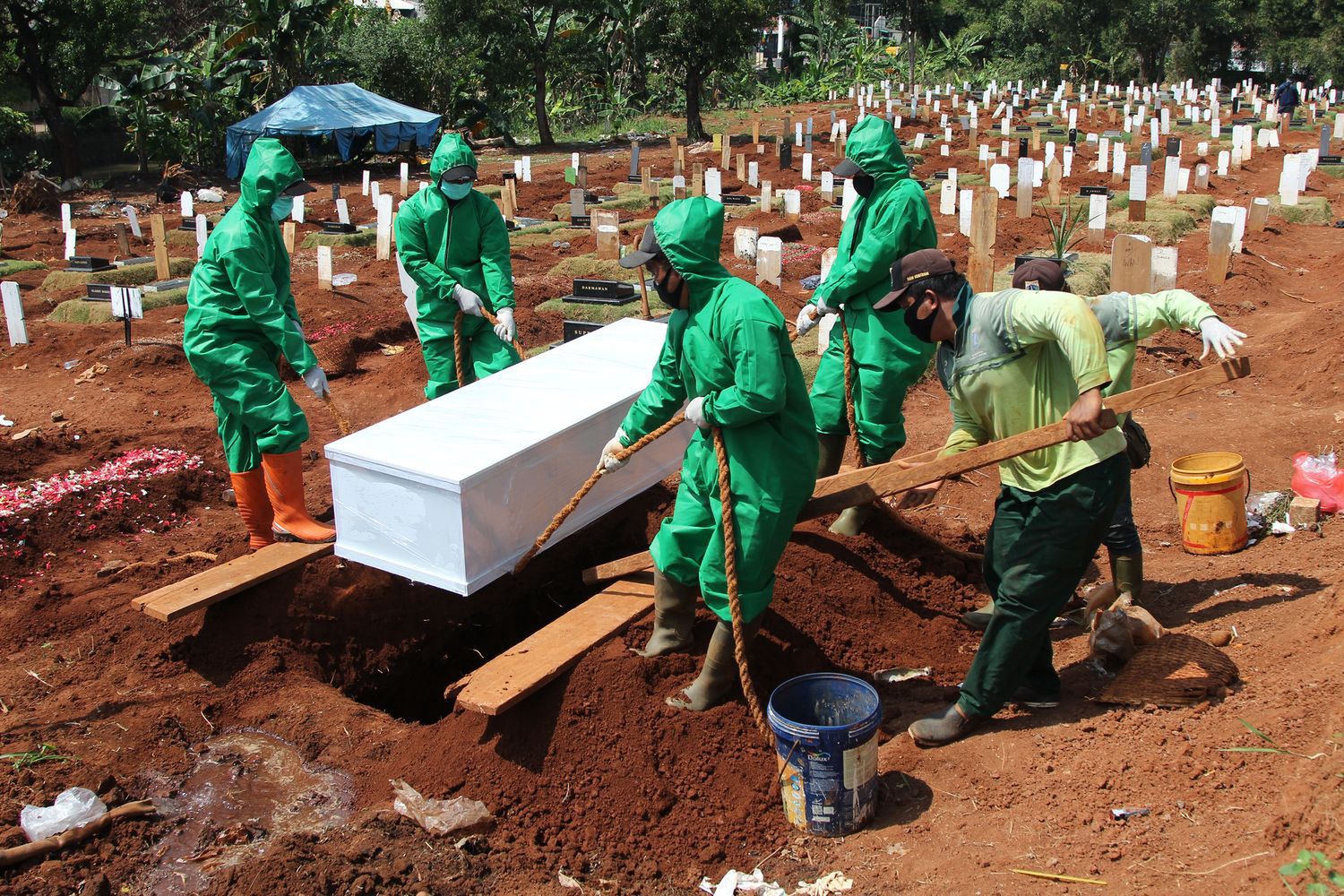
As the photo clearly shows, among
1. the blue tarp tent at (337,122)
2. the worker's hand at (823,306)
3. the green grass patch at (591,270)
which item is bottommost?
the green grass patch at (591,270)

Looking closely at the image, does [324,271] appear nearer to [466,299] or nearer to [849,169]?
[466,299]

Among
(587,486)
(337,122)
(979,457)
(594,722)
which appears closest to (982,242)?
(587,486)

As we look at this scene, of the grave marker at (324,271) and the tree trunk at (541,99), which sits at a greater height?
the tree trunk at (541,99)

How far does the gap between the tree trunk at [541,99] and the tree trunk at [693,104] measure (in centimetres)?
414

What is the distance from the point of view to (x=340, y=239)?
1723cm

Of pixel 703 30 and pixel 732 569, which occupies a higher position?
pixel 703 30

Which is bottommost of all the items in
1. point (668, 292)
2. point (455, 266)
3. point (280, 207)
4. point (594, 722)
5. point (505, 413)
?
point (594, 722)

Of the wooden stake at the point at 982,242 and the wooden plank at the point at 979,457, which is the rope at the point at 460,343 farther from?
the wooden stake at the point at 982,242

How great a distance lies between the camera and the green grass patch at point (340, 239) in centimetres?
1716

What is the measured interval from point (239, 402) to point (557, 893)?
2921 millimetres

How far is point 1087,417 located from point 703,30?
89.1 feet

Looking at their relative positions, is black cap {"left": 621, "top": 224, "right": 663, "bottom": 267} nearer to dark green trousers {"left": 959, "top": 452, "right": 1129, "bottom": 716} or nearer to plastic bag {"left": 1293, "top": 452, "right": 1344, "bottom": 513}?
dark green trousers {"left": 959, "top": 452, "right": 1129, "bottom": 716}

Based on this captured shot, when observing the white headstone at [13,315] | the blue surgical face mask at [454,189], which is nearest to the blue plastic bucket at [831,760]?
the blue surgical face mask at [454,189]

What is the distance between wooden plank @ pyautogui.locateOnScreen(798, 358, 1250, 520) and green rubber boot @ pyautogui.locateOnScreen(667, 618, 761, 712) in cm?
52
